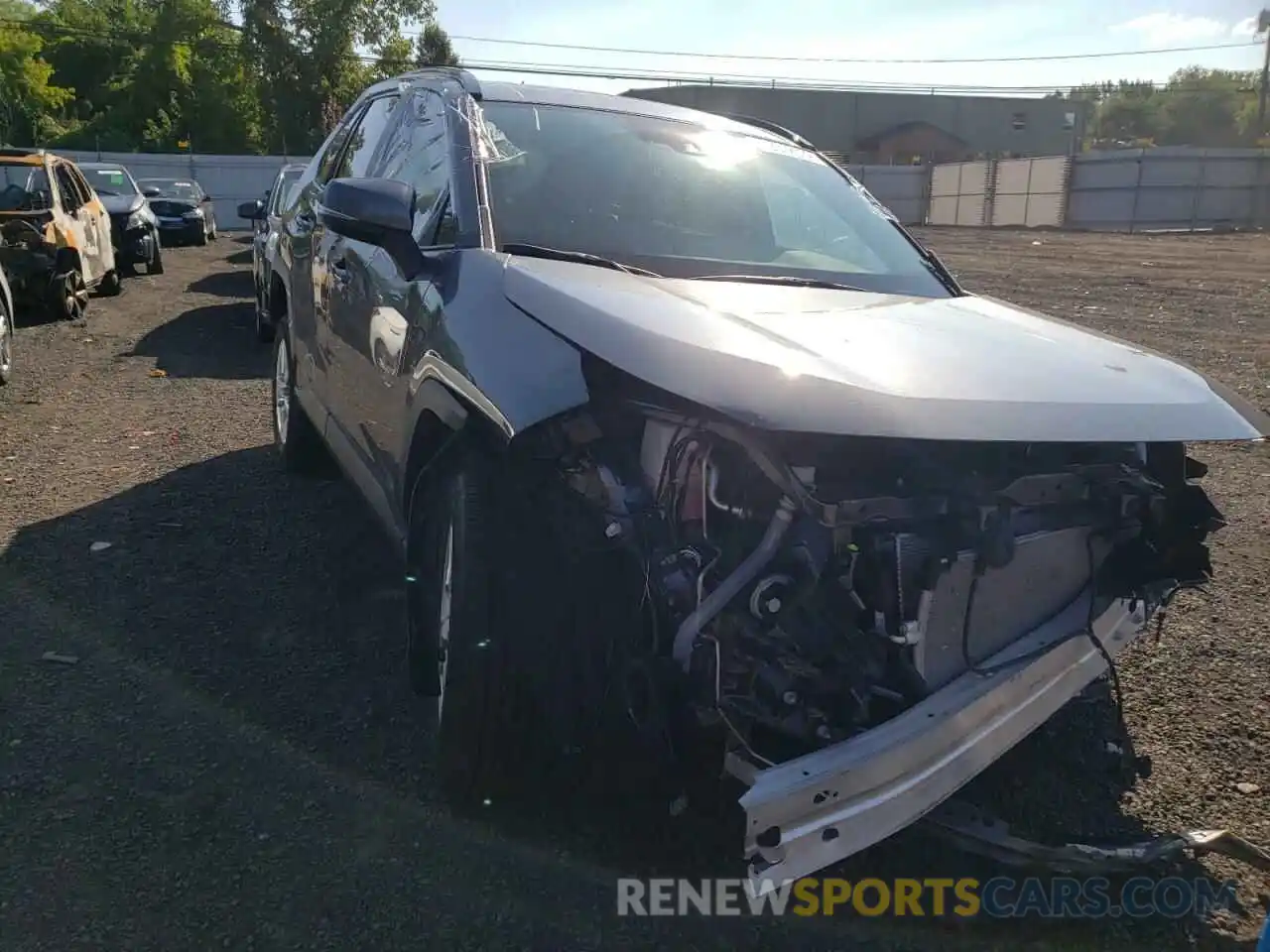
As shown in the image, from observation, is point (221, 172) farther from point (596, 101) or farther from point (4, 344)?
point (596, 101)

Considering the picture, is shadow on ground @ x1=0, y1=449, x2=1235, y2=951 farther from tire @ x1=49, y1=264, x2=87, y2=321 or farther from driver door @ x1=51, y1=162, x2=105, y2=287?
driver door @ x1=51, y1=162, x2=105, y2=287

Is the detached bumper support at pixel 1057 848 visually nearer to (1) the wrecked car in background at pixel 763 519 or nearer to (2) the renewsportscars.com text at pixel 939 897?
(2) the renewsportscars.com text at pixel 939 897

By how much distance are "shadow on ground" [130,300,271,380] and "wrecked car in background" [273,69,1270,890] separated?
6.27 meters

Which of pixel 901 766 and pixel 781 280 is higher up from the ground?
pixel 781 280

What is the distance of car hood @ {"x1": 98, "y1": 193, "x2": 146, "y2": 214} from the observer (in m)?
15.3

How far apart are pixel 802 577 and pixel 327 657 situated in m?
2.08

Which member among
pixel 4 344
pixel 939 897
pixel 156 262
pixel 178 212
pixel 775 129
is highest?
pixel 775 129

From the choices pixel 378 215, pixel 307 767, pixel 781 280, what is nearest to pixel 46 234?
pixel 378 215

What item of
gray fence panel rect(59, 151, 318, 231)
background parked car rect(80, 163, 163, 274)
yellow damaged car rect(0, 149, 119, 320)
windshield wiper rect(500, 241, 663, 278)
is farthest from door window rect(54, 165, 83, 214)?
gray fence panel rect(59, 151, 318, 231)

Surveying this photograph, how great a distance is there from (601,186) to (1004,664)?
194 centimetres

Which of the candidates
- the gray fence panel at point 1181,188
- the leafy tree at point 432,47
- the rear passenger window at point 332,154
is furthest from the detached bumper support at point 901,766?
the leafy tree at point 432,47

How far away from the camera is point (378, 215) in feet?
9.88

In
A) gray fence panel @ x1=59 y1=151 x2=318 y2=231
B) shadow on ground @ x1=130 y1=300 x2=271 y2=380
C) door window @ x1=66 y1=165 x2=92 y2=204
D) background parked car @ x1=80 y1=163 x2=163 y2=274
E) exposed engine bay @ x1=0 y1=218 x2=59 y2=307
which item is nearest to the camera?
shadow on ground @ x1=130 y1=300 x2=271 y2=380

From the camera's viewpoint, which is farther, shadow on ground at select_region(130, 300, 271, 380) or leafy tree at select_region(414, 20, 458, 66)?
leafy tree at select_region(414, 20, 458, 66)
